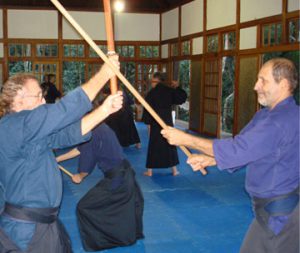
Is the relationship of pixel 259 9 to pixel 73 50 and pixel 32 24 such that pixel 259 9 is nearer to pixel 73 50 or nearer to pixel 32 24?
pixel 73 50

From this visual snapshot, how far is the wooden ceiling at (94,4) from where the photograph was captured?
12.9 meters

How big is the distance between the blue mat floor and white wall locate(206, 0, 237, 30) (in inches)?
157

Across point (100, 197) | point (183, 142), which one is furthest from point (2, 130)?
point (100, 197)

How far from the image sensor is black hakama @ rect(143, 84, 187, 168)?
648cm

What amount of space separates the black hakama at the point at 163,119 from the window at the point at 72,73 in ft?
24.3

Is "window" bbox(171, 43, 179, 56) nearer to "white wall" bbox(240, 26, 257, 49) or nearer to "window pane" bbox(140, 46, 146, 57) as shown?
"window pane" bbox(140, 46, 146, 57)

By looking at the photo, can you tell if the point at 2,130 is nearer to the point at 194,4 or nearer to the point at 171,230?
the point at 171,230

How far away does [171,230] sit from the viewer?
14.1 ft

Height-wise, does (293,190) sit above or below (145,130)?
above

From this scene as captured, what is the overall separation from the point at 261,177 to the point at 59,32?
12.0 metres

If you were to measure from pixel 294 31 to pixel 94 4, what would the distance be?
761 centimetres

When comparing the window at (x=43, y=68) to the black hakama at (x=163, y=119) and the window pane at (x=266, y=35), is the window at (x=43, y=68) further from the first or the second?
the black hakama at (x=163, y=119)

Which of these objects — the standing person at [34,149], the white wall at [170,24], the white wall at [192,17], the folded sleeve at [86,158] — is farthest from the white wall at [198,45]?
the standing person at [34,149]

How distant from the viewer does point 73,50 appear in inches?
530
